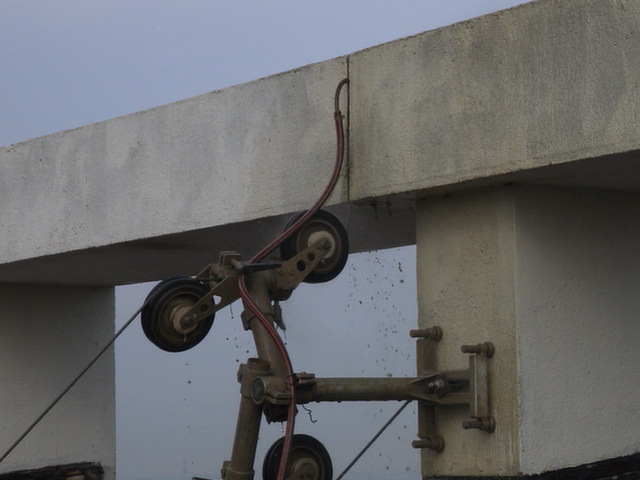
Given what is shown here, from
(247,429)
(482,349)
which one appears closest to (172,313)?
(247,429)

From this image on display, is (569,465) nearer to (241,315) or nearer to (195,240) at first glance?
(241,315)

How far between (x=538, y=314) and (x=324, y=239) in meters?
0.85

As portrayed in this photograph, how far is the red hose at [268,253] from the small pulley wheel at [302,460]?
10 cm

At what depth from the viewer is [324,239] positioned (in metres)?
4.57

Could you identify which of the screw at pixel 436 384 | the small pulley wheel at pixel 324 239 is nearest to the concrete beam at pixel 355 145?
the small pulley wheel at pixel 324 239

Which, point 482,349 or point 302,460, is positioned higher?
point 482,349

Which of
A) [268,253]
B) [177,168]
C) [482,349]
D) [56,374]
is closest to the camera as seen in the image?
[482,349]

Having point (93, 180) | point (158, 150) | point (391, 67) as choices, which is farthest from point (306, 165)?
point (93, 180)

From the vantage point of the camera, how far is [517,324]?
4.19 metres

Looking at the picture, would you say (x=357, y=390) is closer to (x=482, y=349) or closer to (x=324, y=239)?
(x=482, y=349)

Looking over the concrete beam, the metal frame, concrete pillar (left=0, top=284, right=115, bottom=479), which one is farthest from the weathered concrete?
concrete pillar (left=0, top=284, right=115, bottom=479)

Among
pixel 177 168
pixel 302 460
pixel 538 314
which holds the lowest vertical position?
pixel 302 460

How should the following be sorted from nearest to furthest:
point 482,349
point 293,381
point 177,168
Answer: point 293,381, point 482,349, point 177,168

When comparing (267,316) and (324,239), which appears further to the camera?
(324,239)
